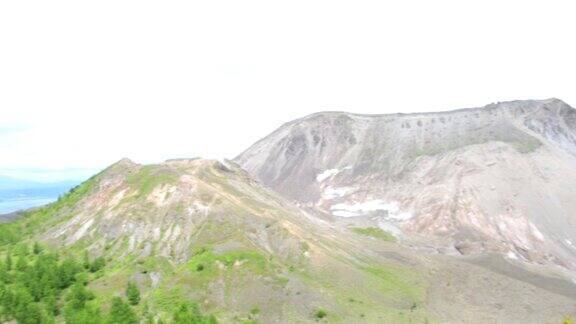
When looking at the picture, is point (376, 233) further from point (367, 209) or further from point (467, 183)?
point (467, 183)

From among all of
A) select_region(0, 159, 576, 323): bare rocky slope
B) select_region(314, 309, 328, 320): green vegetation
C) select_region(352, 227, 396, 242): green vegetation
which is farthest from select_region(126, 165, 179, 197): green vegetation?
select_region(352, 227, 396, 242): green vegetation

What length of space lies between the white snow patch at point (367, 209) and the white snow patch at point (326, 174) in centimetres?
2175

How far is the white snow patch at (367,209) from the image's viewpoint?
153000 millimetres

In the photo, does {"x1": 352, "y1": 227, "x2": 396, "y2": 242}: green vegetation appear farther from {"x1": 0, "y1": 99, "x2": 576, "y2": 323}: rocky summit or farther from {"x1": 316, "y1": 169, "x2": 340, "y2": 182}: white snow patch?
{"x1": 316, "y1": 169, "x2": 340, "y2": 182}: white snow patch

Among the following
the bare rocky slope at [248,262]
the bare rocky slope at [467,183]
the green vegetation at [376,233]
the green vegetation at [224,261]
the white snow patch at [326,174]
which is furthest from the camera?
the white snow patch at [326,174]

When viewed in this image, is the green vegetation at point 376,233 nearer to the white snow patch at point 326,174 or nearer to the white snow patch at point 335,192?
the white snow patch at point 335,192

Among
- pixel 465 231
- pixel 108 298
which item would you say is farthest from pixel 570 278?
pixel 108 298

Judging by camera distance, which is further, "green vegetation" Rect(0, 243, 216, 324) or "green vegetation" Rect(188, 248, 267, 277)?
"green vegetation" Rect(188, 248, 267, 277)

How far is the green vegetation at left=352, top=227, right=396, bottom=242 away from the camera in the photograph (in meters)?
122

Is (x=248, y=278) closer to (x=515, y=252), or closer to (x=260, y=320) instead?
(x=260, y=320)

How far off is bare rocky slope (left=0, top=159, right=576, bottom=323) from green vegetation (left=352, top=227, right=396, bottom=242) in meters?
13.1

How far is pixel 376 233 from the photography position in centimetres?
12544

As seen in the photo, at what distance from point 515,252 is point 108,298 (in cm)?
8741

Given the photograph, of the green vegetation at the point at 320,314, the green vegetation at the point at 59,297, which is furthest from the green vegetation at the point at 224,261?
the green vegetation at the point at 320,314
